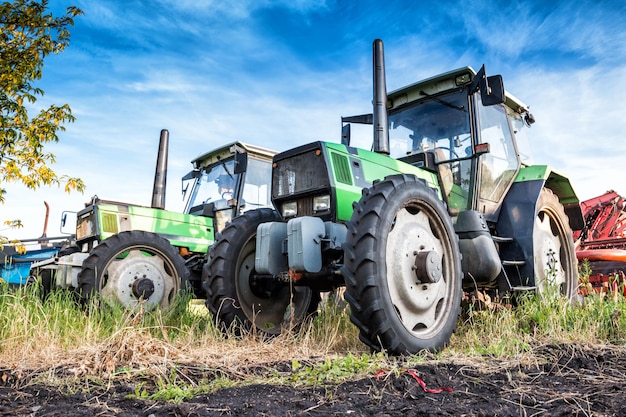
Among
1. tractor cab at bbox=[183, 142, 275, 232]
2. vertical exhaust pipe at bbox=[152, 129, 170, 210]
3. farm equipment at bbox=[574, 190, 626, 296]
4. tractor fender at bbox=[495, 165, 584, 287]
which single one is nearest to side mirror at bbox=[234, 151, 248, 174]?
tractor cab at bbox=[183, 142, 275, 232]

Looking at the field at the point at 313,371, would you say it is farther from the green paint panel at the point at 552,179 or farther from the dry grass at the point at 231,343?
the green paint panel at the point at 552,179

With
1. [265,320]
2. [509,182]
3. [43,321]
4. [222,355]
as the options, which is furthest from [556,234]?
[43,321]

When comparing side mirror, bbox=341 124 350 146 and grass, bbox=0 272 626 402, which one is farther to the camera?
side mirror, bbox=341 124 350 146

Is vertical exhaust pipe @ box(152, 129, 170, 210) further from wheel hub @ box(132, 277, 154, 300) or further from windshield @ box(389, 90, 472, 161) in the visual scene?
windshield @ box(389, 90, 472, 161)

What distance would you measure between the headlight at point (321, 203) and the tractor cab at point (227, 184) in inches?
136

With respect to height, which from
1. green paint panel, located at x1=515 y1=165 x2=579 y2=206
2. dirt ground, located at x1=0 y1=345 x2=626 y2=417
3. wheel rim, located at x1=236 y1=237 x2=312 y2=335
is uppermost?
green paint panel, located at x1=515 y1=165 x2=579 y2=206

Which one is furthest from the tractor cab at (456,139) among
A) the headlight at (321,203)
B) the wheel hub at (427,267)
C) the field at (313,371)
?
the wheel hub at (427,267)

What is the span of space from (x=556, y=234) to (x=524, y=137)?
47.7 inches

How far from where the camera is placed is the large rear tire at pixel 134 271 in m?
6.12

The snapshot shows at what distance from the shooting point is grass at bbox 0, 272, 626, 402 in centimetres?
268

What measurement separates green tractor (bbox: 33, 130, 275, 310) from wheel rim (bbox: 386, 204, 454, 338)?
3128 mm

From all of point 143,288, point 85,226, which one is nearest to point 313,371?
point 143,288

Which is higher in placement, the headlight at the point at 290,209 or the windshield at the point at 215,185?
the windshield at the point at 215,185

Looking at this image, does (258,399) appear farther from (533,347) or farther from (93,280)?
(93,280)
